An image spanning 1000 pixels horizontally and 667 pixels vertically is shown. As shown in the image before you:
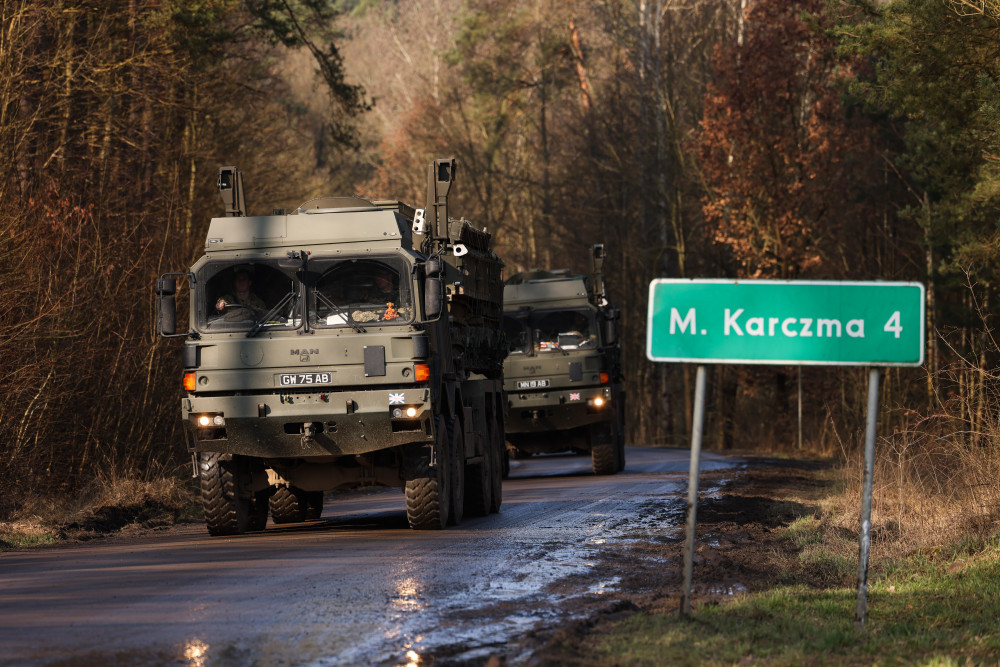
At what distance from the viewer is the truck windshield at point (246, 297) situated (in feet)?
46.0

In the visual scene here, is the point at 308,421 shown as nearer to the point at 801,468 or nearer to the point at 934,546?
the point at 934,546

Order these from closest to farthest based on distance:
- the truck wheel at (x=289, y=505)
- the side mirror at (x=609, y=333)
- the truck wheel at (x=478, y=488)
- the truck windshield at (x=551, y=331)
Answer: the truck wheel at (x=478, y=488)
the truck wheel at (x=289, y=505)
the side mirror at (x=609, y=333)
the truck windshield at (x=551, y=331)

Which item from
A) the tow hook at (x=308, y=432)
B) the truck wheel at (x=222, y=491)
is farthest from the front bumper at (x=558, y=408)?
the tow hook at (x=308, y=432)

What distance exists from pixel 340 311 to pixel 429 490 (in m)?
1.97

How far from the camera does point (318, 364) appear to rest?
13609 mm

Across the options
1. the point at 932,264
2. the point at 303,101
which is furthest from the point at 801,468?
the point at 303,101

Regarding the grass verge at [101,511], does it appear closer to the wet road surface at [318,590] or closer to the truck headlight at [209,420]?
the wet road surface at [318,590]

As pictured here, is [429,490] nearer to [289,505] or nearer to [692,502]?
[289,505]

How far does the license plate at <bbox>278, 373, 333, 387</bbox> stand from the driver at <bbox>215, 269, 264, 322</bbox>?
82 cm

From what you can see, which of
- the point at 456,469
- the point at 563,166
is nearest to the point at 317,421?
the point at 456,469

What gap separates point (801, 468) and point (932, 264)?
9.01 metres

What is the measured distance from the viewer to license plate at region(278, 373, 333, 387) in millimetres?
13578

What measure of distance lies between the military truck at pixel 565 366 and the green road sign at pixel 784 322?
16364mm

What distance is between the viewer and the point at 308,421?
44.7 feet
